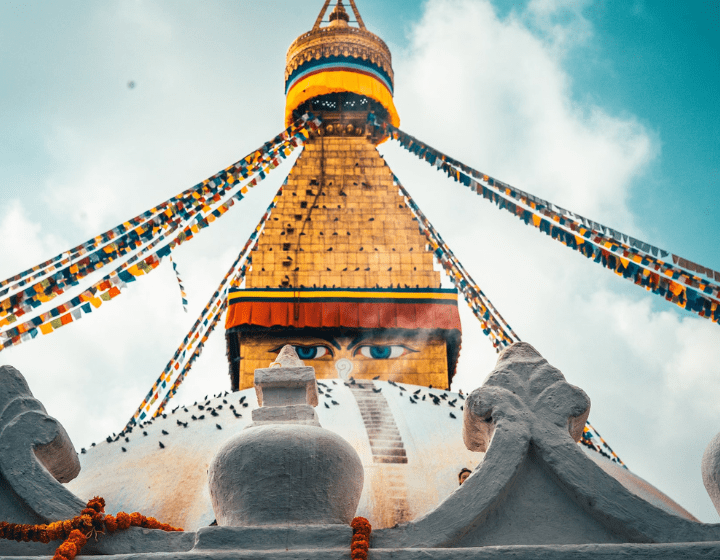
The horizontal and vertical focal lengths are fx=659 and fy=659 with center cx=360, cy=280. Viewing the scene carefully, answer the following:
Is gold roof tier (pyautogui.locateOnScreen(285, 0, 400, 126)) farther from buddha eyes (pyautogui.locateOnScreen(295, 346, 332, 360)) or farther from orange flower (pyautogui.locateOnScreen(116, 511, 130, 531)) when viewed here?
orange flower (pyautogui.locateOnScreen(116, 511, 130, 531))

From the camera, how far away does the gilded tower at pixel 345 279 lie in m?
10.1

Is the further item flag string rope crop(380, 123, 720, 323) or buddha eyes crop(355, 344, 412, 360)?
buddha eyes crop(355, 344, 412, 360)

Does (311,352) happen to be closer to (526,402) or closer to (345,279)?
(345,279)

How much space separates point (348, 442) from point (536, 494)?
1726mm

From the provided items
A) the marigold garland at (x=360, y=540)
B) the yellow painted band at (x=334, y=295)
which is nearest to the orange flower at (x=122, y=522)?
the marigold garland at (x=360, y=540)

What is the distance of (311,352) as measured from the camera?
1004 centimetres

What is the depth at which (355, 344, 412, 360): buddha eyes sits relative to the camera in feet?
33.0

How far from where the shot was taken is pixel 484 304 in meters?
10.7

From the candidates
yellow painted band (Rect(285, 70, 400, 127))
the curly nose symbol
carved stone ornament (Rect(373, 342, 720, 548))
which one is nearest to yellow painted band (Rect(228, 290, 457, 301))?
the curly nose symbol

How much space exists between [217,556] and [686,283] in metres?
5.41

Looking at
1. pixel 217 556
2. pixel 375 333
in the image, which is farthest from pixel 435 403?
pixel 217 556

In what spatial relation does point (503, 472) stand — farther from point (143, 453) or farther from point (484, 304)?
point (484, 304)

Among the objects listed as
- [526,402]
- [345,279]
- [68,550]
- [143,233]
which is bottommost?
[68,550]

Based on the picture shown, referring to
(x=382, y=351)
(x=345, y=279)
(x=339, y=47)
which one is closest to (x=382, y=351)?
(x=382, y=351)
